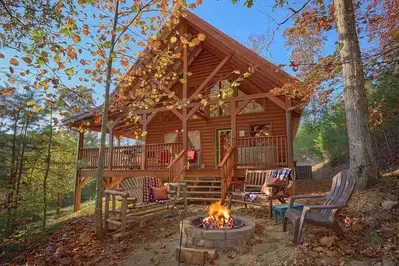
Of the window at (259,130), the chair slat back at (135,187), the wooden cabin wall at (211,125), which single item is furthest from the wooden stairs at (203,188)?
the window at (259,130)

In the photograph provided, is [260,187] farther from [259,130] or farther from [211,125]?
[211,125]

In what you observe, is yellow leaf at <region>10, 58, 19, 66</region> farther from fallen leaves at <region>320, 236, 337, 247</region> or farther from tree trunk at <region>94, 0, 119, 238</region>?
fallen leaves at <region>320, 236, 337, 247</region>

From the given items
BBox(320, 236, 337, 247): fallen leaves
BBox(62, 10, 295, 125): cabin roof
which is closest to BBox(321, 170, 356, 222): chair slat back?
BBox(320, 236, 337, 247): fallen leaves

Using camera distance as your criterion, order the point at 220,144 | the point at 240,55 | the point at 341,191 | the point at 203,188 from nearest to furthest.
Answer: the point at 341,191 → the point at 203,188 → the point at 240,55 → the point at 220,144

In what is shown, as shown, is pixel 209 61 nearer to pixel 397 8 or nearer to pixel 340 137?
pixel 397 8

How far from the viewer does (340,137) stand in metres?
17.0

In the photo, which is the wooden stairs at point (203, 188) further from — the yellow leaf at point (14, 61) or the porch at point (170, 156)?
the yellow leaf at point (14, 61)

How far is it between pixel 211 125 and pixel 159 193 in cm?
671

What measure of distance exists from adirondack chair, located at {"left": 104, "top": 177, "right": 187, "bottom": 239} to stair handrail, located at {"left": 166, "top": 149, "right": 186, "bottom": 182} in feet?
5.40

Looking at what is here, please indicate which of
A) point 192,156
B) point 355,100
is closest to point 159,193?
point 355,100

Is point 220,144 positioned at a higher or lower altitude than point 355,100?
lower

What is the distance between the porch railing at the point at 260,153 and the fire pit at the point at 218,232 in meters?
4.20

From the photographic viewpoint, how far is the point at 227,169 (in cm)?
806

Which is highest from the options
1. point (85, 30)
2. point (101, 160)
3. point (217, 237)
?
point (85, 30)
